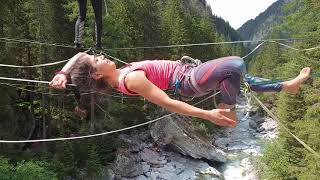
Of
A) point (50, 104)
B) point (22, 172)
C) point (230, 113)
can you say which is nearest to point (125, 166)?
point (50, 104)

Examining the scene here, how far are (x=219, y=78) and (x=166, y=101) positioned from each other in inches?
25.5

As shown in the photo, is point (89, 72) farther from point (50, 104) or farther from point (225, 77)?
point (50, 104)

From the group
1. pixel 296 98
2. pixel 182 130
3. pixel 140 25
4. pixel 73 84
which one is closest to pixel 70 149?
pixel 182 130

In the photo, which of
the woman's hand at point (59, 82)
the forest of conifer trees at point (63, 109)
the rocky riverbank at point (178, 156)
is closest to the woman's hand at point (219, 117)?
the woman's hand at point (59, 82)

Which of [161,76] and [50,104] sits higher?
[161,76]

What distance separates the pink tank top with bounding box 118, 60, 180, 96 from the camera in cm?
454

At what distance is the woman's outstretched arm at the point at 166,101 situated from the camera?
4238 mm

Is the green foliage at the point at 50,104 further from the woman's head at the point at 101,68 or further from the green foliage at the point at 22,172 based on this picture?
the woman's head at the point at 101,68

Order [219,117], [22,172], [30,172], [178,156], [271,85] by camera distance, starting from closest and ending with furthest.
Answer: [219,117] < [271,85] < [22,172] < [30,172] < [178,156]

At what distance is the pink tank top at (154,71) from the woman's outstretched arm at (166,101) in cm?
10

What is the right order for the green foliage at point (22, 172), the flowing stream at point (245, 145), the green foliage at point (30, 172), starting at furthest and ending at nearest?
the flowing stream at point (245, 145) → the green foliage at point (30, 172) → the green foliage at point (22, 172)

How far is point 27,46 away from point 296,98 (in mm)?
15988

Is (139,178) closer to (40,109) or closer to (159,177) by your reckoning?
(159,177)

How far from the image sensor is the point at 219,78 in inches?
179
